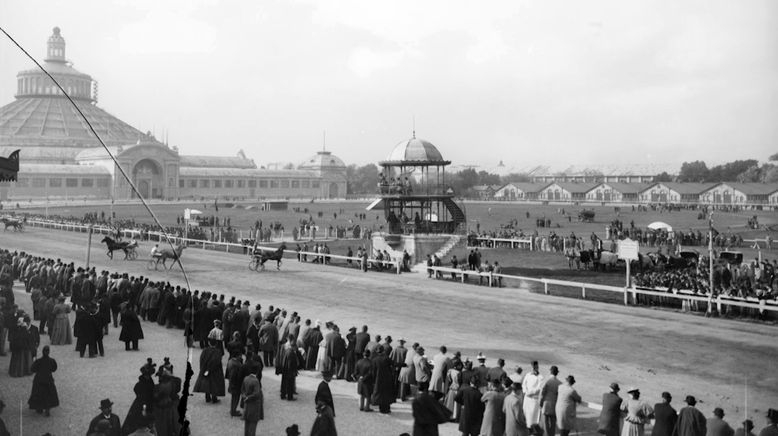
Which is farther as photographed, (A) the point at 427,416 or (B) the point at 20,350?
(B) the point at 20,350

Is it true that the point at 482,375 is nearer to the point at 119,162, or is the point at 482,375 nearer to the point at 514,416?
the point at 514,416

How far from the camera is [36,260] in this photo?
68.5 feet

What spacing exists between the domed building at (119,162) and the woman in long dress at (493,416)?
47.2 m

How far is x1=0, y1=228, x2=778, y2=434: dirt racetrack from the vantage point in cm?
1412

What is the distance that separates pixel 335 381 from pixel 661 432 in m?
6.52

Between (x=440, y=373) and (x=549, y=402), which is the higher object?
(x=440, y=373)

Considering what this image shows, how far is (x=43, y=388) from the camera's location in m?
9.34

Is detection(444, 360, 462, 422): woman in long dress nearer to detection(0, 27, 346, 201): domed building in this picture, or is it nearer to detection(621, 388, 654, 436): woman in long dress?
detection(621, 388, 654, 436): woman in long dress

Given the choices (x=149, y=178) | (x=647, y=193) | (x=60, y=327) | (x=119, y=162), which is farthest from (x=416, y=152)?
(x=647, y=193)

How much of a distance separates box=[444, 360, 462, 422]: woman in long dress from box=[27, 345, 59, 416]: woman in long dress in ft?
20.2

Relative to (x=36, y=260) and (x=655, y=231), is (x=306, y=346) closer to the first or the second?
(x=36, y=260)

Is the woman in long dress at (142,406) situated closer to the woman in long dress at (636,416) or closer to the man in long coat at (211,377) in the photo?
the man in long coat at (211,377)

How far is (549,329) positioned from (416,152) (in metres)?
17.0

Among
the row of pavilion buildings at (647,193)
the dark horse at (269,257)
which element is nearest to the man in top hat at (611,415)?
the dark horse at (269,257)
